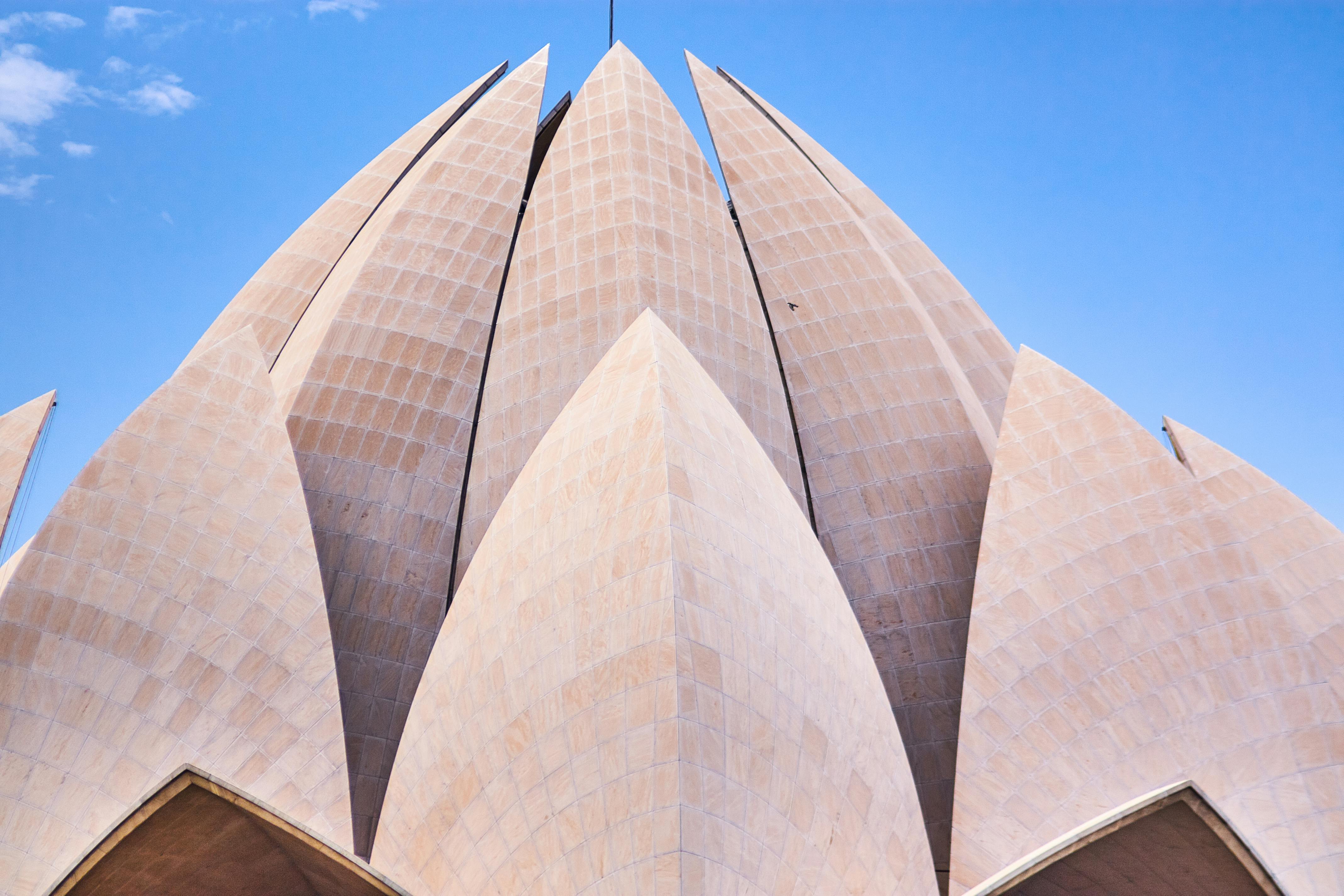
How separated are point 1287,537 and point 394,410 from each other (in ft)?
42.6

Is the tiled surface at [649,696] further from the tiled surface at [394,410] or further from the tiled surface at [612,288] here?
the tiled surface at [612,288]

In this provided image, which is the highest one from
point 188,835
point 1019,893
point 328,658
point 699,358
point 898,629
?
point 699,358

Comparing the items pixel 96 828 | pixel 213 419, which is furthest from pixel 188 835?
pixel 213 419

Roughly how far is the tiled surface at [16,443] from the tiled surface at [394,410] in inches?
140

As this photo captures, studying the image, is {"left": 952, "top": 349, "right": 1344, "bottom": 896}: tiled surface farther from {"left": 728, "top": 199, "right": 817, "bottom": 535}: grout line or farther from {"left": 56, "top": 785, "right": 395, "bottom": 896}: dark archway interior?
{"left": 56, "top": 785, "right": 395, "bottom": 896}: dark archway interior

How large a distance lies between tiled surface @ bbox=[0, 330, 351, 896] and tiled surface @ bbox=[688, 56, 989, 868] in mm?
7896

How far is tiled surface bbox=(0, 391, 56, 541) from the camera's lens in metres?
16.4

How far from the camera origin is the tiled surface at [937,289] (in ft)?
65.7

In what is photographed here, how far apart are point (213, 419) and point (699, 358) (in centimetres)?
695

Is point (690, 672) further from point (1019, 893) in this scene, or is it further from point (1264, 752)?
point (1264, 752)

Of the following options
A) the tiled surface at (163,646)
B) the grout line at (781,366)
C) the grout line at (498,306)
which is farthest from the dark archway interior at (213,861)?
the grout line at (781,366)

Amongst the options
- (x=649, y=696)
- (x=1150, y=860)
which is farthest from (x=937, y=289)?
(x=649, y=696)

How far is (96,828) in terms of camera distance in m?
12.7

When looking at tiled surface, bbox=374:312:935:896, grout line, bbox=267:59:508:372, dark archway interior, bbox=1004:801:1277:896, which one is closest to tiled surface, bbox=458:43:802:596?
grout line, bbox=267:59:508:372
